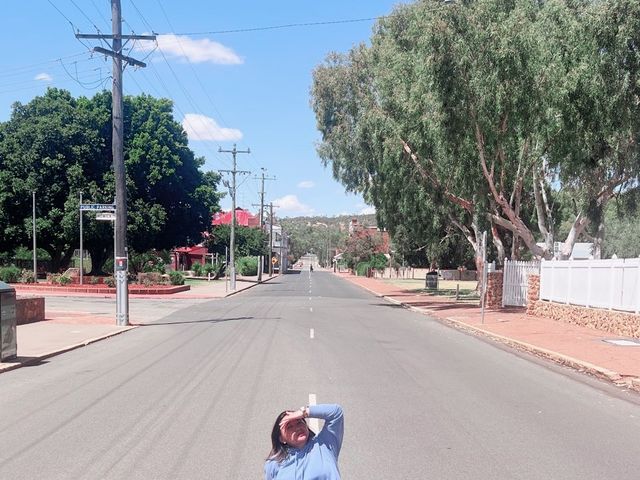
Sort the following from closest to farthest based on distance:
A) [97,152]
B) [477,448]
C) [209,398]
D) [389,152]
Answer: [477,448] < [209,398] < [389,152] < [97,152]

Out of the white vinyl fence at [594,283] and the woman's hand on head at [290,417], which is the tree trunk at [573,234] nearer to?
the white vinyl fence at [594,283]

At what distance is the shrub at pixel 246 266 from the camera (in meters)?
76.1

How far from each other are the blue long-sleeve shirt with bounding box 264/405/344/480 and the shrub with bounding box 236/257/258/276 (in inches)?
2837

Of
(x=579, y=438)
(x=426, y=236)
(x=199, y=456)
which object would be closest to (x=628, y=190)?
(x=426, y=236)

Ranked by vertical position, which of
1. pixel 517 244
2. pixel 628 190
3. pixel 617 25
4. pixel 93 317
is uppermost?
pixel 617 25

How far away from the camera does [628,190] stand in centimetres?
2461

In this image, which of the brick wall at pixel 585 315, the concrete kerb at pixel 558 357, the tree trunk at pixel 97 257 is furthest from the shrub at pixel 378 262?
the concrete kerb at pixel 558 357

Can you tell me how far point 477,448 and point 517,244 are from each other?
2904 centimetres

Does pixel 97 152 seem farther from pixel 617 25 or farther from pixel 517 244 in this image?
pixel 617 25

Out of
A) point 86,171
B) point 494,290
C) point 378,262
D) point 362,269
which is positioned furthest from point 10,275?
point 378,262

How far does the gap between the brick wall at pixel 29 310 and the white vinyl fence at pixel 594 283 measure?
1693cm

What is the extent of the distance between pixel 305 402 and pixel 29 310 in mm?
14097

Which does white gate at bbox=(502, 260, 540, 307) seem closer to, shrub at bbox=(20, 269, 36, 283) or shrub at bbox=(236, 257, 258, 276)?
shrub at bbox=(20, 269, 36, 283)

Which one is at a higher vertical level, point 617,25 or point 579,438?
point 617,25
